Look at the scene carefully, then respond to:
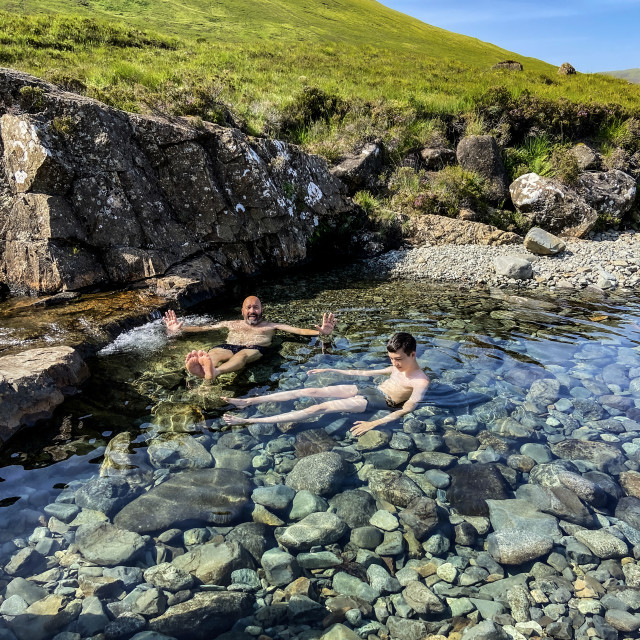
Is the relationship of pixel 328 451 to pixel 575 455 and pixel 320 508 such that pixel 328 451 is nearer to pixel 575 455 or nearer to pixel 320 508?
pixel 320 508

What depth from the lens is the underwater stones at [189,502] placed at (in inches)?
165

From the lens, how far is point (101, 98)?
1227 centimetres

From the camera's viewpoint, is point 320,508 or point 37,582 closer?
point 37,582

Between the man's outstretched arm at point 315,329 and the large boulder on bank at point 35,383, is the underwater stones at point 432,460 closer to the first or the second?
the man's outstretched arm at point 315,329

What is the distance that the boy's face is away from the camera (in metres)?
6.34

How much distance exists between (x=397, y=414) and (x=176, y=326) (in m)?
4.52

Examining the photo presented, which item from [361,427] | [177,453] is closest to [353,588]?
[361,427]

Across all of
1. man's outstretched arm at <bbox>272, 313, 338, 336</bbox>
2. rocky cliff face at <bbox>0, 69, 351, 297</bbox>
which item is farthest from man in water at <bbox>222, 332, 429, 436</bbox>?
rocky cliff face at <bbox>0, 69, 351, 297</bbox>

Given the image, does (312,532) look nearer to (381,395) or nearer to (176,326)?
(381,395)

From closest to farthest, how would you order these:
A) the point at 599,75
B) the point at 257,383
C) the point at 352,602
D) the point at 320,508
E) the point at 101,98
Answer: the point at 352,602
the point at 320,508
the point at 257,383
the point at 101,98
the point at 599,75

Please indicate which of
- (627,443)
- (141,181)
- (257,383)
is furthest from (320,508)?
(141,181)

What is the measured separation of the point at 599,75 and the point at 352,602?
41.4 meters

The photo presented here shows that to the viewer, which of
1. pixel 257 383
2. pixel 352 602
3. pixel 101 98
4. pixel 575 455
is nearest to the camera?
pixel 352 602

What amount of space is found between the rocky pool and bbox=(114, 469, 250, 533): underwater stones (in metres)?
0.02
